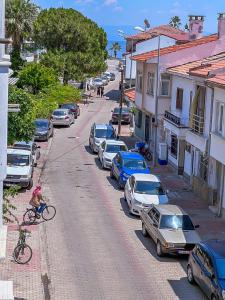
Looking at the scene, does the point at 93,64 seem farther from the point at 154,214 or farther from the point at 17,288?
the point at 17,288

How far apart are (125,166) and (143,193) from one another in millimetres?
5847

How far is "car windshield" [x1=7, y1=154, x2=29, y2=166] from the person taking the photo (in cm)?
3303

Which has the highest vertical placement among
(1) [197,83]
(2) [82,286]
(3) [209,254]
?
(1) [197,83]

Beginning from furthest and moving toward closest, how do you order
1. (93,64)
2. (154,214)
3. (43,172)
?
(93,64) → (43,172) → (154,214)

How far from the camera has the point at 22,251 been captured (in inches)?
825

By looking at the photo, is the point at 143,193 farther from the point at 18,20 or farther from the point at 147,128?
the point at 18,20

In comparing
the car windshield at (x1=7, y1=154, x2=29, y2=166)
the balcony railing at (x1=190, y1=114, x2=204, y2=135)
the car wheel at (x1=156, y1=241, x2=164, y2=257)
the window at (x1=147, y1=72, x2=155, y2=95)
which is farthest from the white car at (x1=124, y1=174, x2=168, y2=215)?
the window at (x1=147, y1=72, x2=155, y2=95)

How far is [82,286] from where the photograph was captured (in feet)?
64.0

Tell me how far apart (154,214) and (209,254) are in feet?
18.2

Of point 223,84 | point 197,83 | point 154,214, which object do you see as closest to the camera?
point 154,214

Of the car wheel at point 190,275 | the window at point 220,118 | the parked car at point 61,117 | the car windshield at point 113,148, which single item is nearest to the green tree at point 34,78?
the parked car at point 61,117

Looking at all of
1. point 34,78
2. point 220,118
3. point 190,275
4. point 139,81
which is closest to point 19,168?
point 220,118

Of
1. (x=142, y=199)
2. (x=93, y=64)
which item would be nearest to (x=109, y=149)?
(x=142, y=199)

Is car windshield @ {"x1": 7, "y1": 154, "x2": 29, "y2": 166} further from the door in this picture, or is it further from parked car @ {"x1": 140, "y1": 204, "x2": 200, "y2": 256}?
the door
